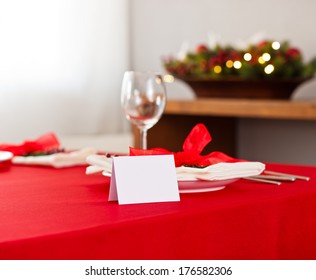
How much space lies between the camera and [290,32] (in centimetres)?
373

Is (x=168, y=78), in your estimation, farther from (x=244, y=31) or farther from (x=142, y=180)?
(x=142, y=180)

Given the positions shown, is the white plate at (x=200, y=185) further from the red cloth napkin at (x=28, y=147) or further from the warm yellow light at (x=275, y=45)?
the warm yellow light at (x=275, y=45)

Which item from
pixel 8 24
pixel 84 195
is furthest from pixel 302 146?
pixel 84 195

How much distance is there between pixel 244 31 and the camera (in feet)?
12.9

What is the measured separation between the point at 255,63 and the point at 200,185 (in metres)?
2.19

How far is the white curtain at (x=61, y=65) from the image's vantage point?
13.0 ft

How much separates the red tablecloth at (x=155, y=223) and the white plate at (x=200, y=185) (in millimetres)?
19

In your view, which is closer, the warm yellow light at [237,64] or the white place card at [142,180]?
the white place card at [142,180]

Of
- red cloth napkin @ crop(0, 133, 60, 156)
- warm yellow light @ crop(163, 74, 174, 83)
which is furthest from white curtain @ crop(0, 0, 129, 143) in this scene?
red cloth napkin @ crop(0, 133, 60, 156)

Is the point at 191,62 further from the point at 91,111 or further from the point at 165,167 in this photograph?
the point at 165,167

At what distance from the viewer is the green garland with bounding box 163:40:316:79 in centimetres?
340

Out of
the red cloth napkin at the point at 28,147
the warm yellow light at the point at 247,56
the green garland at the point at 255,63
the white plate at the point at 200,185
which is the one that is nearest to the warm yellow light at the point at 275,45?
the green garland at the point at 255,63

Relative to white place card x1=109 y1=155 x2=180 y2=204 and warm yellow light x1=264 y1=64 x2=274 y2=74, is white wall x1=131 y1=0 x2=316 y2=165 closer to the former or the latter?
warm yellow light x1=264 y1=64 x2=274 y2=74

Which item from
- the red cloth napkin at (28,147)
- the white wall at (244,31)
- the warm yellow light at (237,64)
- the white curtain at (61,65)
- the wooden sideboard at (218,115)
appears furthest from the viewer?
the white curtain at (61,65)
